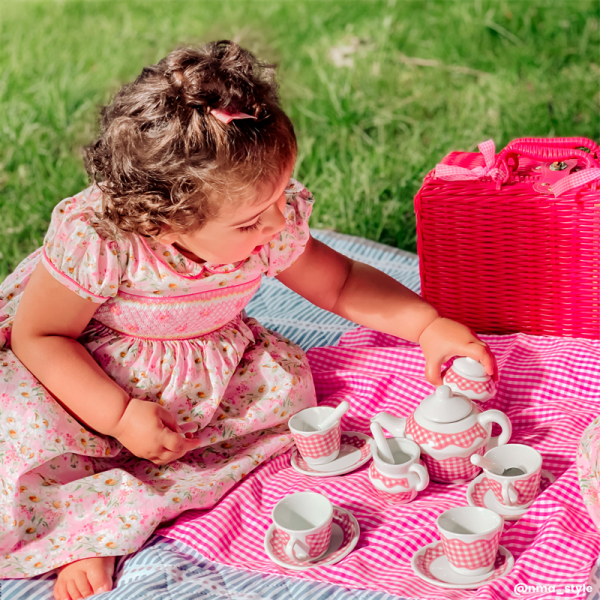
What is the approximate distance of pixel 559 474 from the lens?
1.47 m

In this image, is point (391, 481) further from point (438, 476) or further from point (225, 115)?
point (225, 115)

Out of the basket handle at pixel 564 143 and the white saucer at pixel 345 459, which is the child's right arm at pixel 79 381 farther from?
the basket handle at pixel 564 143

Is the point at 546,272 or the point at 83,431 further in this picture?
the point at 546,272

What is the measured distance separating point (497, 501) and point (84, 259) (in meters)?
0.84

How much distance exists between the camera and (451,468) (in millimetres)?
1449

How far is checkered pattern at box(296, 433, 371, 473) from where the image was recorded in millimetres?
1573

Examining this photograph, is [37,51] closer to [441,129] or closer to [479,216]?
[441,129]

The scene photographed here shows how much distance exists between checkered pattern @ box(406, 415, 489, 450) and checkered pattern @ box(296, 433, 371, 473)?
0.57ft

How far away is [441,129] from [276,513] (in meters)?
2.18

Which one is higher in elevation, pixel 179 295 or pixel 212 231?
pixel 212 231

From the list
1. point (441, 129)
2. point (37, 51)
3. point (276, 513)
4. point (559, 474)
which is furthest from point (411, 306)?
Result: point (37, 51)

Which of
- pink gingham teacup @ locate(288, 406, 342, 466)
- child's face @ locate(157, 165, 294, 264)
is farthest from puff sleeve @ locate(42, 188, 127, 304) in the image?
pink gingham teacup @ locate(288, 406, 342, 466)

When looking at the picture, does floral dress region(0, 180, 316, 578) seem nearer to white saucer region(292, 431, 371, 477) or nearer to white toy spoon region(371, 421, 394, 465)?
white saucer region(292, 431, 371, 477)

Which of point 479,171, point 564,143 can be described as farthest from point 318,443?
point 564,143
